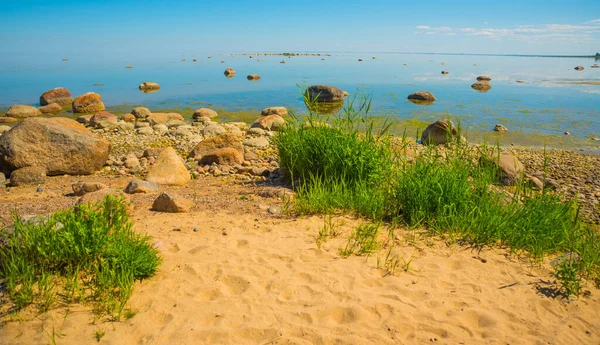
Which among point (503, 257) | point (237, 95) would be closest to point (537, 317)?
point (503, 257)

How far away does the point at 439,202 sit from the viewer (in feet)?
16.3

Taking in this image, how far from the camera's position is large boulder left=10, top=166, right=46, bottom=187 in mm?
7344

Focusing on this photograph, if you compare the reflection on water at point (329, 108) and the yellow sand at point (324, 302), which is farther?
the reflection on water at point (329, 108)

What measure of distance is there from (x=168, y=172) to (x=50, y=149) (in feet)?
8.71

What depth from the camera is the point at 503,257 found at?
14.0 feet

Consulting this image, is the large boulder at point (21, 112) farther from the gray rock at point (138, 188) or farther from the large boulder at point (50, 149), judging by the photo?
the gray rock at point (138, 188)

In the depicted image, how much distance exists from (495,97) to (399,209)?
2148 cm

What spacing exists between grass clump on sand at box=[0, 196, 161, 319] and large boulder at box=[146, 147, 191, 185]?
12.5 ft

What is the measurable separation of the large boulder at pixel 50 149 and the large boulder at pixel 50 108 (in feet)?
36.9

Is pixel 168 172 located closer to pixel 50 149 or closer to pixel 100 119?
pixel 50 149

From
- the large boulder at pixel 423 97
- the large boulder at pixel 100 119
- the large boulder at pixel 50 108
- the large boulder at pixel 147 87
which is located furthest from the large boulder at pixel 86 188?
the large boulder at pixel 147 87

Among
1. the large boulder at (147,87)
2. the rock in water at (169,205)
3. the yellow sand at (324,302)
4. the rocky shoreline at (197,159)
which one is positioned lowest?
the rocky shoreline at (197,159)

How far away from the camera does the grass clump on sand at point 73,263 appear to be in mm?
3188

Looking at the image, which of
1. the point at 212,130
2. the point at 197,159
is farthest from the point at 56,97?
the point at 197,159
